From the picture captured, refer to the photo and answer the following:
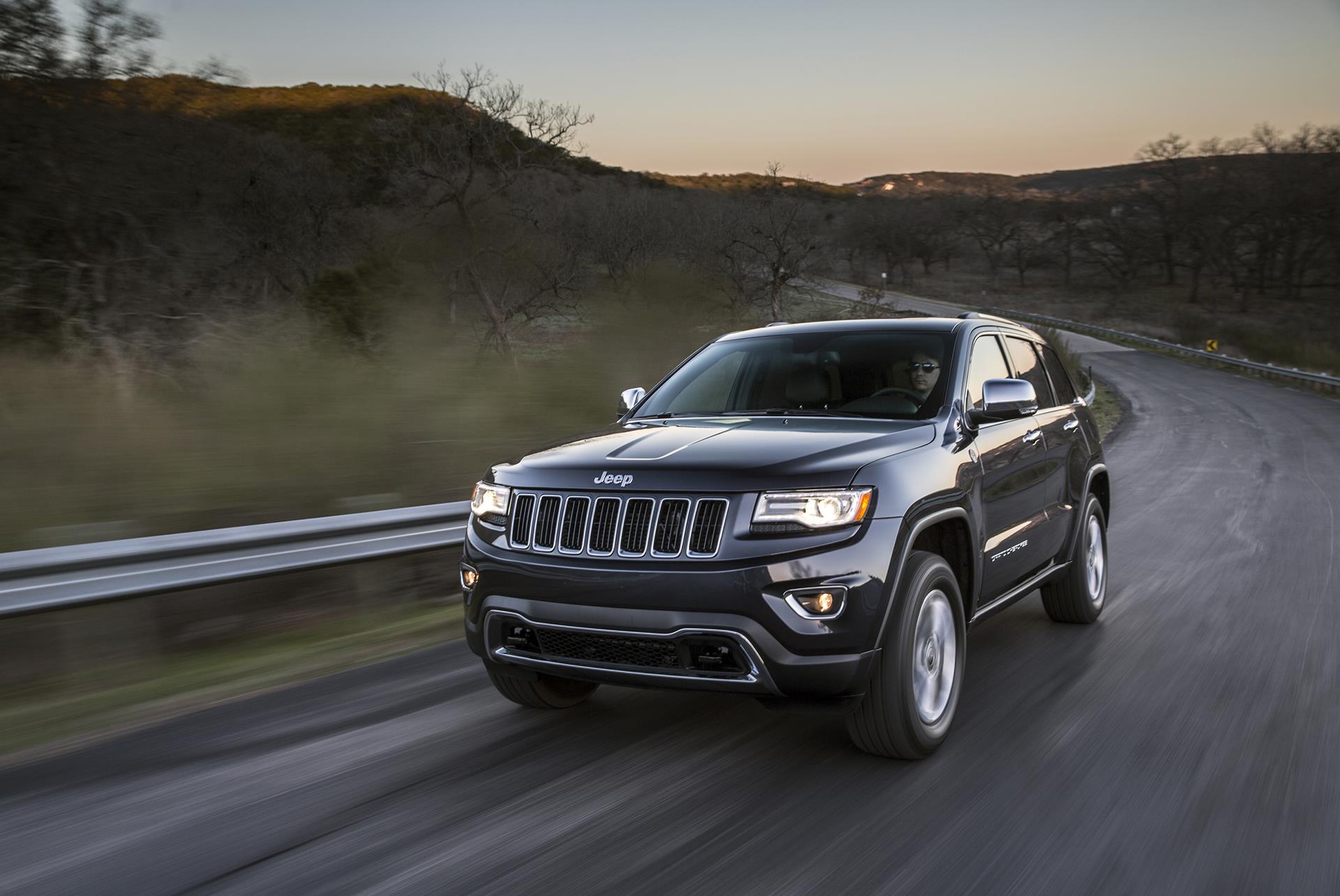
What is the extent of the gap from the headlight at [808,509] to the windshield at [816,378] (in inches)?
→ 42.7

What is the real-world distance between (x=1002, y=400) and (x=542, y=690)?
2.37m

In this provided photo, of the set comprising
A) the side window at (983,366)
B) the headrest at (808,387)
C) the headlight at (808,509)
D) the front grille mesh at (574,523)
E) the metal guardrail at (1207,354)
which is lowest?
the metal guardrail at (1207,354)

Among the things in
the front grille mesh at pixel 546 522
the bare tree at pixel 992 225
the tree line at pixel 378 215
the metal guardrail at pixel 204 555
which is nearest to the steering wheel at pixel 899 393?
the front grille mesh at pixel 546 522

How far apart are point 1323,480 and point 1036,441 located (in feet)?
37.3

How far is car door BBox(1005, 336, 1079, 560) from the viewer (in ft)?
19.7

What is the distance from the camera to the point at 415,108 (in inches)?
1382

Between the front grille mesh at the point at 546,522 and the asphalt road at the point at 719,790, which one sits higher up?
the front grille mesh at the point at 546,522

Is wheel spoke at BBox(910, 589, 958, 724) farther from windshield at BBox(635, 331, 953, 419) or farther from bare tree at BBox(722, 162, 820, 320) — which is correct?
bare tree at BBox(722, 162, 820, 320)

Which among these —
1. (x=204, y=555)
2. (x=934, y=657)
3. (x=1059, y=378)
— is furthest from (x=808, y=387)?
(x=204, y=555)

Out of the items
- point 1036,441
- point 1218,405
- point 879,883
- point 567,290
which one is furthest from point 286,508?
point 1218,405

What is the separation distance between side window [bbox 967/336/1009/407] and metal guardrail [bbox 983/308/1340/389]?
1213 inches

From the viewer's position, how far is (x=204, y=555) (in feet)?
19.9

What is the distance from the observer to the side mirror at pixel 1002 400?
496 centimetres

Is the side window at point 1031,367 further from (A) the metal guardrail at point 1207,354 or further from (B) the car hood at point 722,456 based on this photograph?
(A) the metal guardrail at point 1207,354
